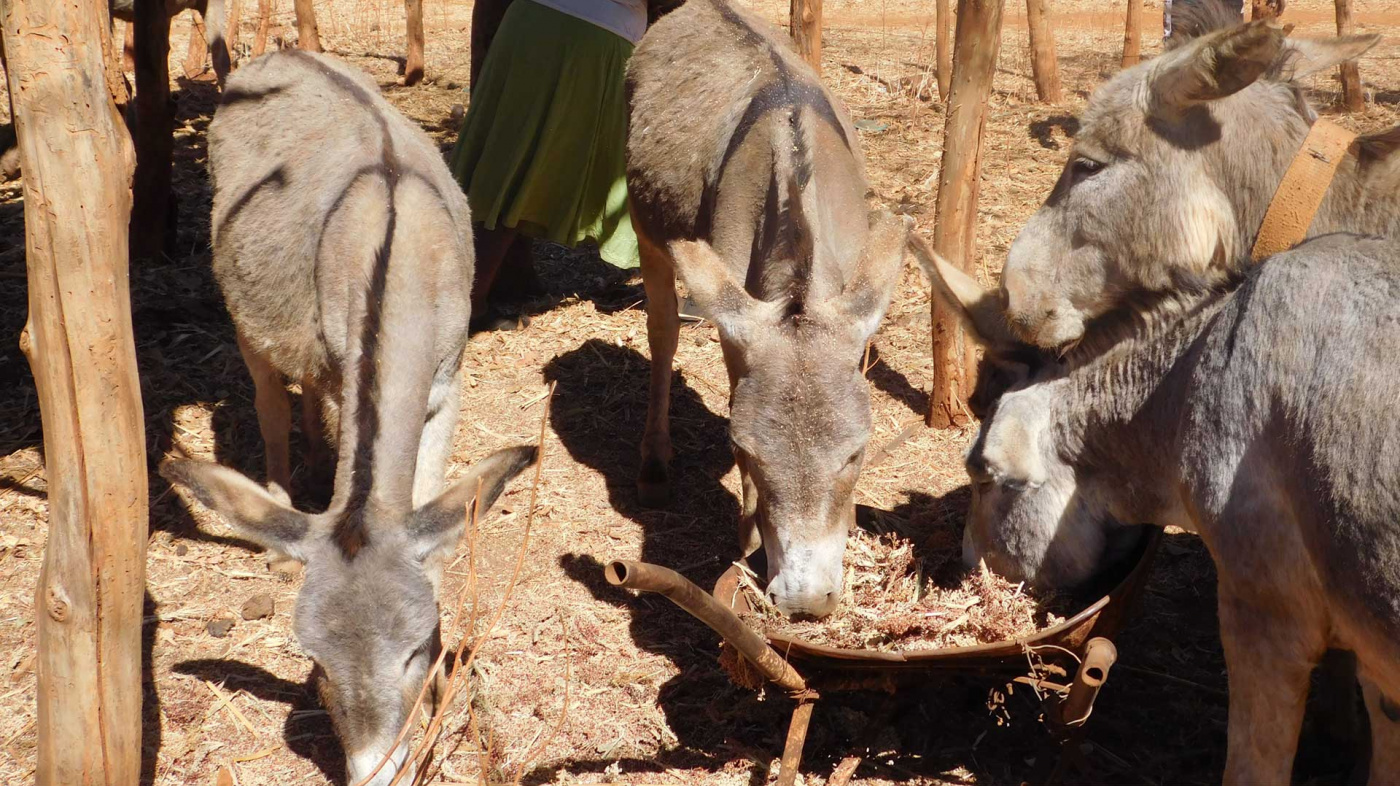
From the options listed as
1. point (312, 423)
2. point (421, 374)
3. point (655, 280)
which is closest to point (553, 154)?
point (655, 280)

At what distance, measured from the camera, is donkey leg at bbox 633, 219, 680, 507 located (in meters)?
5.78

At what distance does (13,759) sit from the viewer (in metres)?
4.12

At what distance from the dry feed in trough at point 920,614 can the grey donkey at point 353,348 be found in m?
1.13

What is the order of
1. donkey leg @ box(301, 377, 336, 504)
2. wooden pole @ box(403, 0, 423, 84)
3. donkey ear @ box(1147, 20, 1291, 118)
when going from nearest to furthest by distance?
1. donkey ear @ box(1147, 20, 1291, 118)
2. donkey leg @ box(301, 377, 336, 504)
3. wooden pole @ box(403, 0, 423, 84)

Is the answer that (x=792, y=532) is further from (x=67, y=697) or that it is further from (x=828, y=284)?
(x=67, y=697)

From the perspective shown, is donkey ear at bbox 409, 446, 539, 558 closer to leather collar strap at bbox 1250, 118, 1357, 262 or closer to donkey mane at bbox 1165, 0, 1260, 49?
leather collar strap at bbox 1250, 118, 1357, 262

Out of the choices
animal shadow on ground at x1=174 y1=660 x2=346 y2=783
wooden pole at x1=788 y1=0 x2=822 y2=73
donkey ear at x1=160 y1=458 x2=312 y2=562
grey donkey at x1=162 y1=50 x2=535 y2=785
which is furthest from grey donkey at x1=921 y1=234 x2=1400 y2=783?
wooden pole at x1=788 y1=0 x2=822 y2=73

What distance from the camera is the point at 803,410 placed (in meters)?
3.84

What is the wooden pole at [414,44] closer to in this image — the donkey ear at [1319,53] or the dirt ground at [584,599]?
the dirt ground at [584,599]

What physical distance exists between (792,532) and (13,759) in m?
2.94

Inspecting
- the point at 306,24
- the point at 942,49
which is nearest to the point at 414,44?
the point at 306,24

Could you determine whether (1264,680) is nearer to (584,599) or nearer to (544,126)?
(584,599)

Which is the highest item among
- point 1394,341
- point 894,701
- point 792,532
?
point 1394,341

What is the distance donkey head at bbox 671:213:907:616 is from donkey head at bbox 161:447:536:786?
2.83ft
